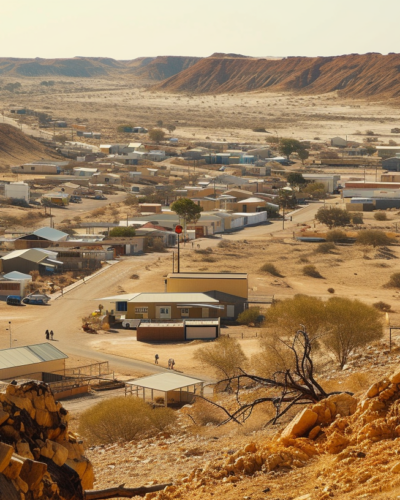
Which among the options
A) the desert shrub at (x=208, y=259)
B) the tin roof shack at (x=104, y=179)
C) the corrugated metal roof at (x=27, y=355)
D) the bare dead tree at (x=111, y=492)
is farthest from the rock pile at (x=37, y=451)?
the tin roof shack at (x=104, y=179)

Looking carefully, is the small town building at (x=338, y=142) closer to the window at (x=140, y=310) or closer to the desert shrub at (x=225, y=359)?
the window at (x=140, y=310)

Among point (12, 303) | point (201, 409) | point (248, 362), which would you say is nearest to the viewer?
point (201, 409)

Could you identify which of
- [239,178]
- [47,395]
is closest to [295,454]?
[47,395]

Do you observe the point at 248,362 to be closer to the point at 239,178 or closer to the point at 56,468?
the point at 56,468

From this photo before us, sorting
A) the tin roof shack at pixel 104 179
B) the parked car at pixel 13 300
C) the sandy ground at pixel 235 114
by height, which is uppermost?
the sandy ground at pixel 235 114

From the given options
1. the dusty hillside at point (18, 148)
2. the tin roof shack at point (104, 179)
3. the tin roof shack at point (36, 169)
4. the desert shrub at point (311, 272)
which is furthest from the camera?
the dusty hillside at point (18, 148)
